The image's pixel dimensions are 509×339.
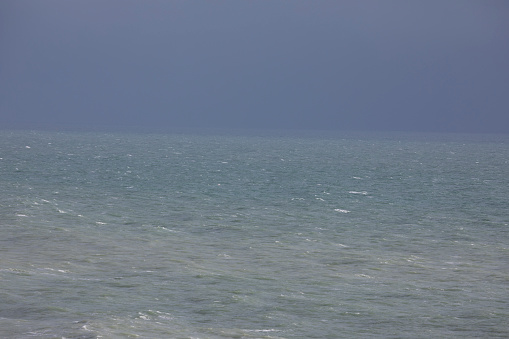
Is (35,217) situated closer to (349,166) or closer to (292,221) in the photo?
(292,221)

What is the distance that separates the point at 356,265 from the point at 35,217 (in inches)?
603

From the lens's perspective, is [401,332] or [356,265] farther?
[356,265]

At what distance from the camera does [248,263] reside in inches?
941

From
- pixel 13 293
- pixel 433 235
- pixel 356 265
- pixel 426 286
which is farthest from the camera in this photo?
pixel 433 235

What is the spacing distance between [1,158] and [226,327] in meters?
63.0

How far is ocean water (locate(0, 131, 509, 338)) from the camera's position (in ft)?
57.1

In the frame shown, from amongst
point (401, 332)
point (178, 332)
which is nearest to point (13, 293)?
point (178, 332)

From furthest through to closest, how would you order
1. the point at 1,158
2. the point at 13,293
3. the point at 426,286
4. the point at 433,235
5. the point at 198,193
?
the point at 1,158
the point at 198,193
the point at 433,235
the point at 426,286
the point at 13,293

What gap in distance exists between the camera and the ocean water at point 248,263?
17391mm

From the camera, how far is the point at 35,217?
3241 cm

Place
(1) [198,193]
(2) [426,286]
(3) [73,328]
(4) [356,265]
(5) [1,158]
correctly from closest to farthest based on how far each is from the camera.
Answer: (3) [73,328] → (2) [426,286] → (4) [356,265] → (1) [198,193] → (5) [1,158]

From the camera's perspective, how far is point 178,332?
648 inches

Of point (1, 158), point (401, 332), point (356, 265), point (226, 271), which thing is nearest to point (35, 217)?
point (226, 271)

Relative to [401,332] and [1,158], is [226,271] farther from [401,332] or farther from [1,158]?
[1,158]
